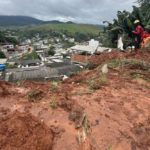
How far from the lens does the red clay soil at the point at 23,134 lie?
1.61 meters

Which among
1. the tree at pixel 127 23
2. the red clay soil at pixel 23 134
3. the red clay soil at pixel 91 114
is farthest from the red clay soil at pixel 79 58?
the red clay soil at pixel 23 134

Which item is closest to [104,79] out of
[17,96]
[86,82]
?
[86,82]

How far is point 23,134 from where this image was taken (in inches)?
68.0

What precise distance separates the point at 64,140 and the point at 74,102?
1.13m

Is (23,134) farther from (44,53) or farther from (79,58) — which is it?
(44,53)

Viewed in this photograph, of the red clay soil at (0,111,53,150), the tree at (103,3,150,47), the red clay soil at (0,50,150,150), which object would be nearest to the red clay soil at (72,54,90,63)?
the tree at (103,3,150,47)

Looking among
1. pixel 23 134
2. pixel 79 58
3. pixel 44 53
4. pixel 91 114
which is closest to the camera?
pixel 23 134

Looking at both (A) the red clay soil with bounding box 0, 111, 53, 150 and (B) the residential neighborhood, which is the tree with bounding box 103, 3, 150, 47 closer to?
(B) the residential neighborhood

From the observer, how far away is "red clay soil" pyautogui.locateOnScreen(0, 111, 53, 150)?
63.6 inches

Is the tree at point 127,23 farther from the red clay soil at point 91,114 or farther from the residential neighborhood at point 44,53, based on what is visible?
the red clay soil at point 91,114

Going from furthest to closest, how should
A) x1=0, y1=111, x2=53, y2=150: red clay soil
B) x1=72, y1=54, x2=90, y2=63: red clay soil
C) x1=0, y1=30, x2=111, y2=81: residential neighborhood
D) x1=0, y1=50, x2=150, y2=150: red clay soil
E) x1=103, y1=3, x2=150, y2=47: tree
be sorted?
x1=72, y1=54, x2=90, y2=63: red clay soil < x1=0, y1=30, x2=111, y2=81: residential neighborhood < x1=103, y1=3, x2=150, y2=47: tree < x1=0, y1=50, x2=150, y2=150: red clay soil < x1=0, y1=111, x2=53, y2=150: red clay soil

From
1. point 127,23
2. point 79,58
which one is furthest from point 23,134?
point 127,23

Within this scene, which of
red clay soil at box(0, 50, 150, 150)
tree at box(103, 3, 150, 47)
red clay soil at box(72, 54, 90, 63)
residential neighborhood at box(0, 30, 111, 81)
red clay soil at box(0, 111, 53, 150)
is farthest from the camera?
red clay soil at box(72, 54, 90, 63)

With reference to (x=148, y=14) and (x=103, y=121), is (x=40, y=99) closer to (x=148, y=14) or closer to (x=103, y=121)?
(x=103, y=121)
